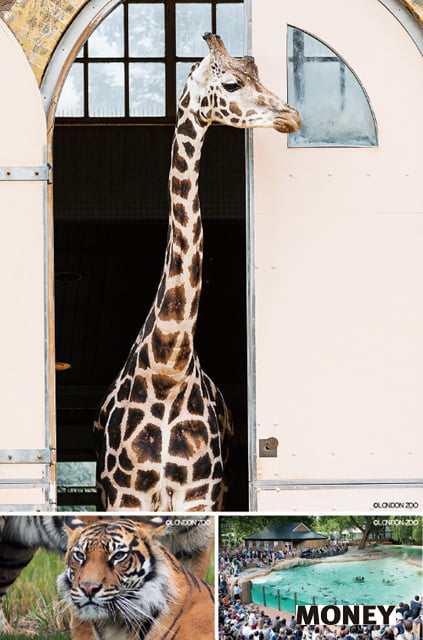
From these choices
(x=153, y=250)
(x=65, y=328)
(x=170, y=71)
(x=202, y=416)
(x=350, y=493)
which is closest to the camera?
(x=350, y=493)

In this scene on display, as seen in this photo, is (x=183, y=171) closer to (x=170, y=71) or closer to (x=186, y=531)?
(x=186, y=531)

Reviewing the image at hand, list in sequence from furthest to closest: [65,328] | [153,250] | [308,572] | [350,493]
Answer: [65,328]
[153,250]
[350,493]
[308,572]

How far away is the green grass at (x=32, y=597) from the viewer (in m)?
5.02

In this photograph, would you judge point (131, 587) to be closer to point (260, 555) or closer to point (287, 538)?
point (260, 555)

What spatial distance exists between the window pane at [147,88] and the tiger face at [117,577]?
4.78m

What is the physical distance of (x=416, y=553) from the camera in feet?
16.5

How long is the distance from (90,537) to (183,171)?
7.26 feet

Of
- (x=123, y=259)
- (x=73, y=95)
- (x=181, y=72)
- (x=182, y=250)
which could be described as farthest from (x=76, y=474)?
(x=182, y=250)

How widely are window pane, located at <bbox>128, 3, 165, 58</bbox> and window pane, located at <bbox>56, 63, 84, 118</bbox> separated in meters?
0.43

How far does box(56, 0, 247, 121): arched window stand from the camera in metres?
8.66

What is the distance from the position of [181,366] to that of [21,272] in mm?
1018

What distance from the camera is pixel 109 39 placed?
346 inches

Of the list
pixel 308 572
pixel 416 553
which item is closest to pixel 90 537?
pixel 308 572

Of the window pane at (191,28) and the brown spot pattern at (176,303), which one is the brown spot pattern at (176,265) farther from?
the window pane at (191,28)
